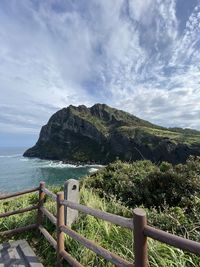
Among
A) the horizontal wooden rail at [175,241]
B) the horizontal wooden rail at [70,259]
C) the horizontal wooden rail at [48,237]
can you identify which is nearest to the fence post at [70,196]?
the horizontal wooden rail at [48,237]

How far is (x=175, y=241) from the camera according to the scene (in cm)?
222

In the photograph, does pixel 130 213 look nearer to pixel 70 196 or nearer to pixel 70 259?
pixel 70 196

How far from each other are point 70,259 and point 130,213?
2114mm

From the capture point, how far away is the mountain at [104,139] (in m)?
102

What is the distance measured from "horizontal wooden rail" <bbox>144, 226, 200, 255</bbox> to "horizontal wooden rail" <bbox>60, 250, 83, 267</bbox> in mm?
1880

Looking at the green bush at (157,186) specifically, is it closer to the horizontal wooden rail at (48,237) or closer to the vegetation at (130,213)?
the vegetation at (130,213)

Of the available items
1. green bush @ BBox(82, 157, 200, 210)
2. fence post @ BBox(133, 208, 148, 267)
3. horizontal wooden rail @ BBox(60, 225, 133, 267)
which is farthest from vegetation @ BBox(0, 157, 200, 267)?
fence post @ BBox(133, 208, 148, 267)

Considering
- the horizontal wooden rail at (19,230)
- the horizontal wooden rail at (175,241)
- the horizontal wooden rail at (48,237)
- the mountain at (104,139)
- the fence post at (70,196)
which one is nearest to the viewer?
the horizontal wooden rail at (175,241)

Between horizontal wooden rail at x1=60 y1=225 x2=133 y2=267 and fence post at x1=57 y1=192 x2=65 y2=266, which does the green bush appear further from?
horizontal wooden rail at x1=60 y1=225 x2=133 y2=267

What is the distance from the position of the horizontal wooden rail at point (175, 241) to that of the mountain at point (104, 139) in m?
93.2

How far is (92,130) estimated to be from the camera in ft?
A: 497

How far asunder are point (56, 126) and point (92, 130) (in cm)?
2948

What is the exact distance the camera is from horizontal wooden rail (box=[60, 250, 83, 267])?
12.8ft

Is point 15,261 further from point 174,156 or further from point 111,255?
point 174,156
